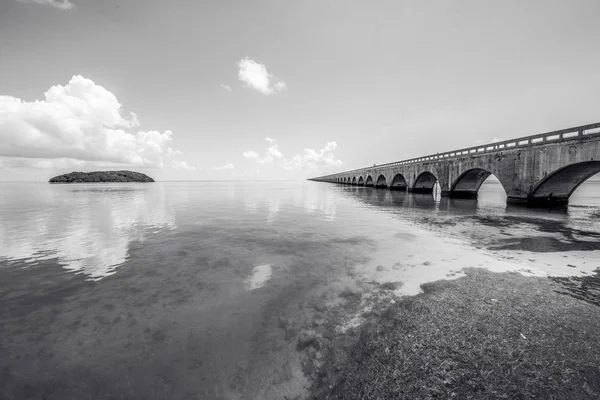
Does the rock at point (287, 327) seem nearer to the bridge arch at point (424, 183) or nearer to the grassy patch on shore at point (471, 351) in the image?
the grassy patch on shore at point (471, 351)

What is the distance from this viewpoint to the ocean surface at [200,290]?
3.25m

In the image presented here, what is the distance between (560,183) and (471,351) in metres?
25.2

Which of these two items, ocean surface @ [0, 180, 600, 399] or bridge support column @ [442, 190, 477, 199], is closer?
ocean surface @ [0, 180, 600, 399]

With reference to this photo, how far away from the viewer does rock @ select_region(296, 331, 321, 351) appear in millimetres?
3758

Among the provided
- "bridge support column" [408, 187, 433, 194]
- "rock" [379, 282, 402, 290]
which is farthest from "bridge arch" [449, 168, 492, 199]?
"rock" [379, 282, 402, 290]

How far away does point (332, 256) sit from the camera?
821 cm

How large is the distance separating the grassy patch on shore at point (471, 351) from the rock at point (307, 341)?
0.19 m

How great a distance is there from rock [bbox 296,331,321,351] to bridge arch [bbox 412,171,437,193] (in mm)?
38903

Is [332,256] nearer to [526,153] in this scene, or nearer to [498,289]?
[498,289]

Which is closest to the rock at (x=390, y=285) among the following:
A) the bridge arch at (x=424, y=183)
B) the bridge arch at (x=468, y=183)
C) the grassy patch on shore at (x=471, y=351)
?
the grassy patch on shore at (x=471, y=351)

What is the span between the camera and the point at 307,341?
12.7 ft

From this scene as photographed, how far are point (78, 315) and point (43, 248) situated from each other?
23.6ft

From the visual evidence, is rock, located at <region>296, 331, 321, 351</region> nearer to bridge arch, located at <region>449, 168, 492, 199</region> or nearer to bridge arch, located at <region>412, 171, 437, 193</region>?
bridge arch, located at <region>449, 168, 492, 199</region>

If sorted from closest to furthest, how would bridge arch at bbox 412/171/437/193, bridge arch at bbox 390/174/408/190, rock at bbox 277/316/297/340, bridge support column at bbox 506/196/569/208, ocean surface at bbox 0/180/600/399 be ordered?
1. ocean surface at bbox 0/180/600/399
2. rock at bbox 277/316/297/340
3. bridge support column at bbox 506/196/569/208
4. bridge arch at bbox 412/171/437/193
5. bridge arch at bbox 390/174/408/190
